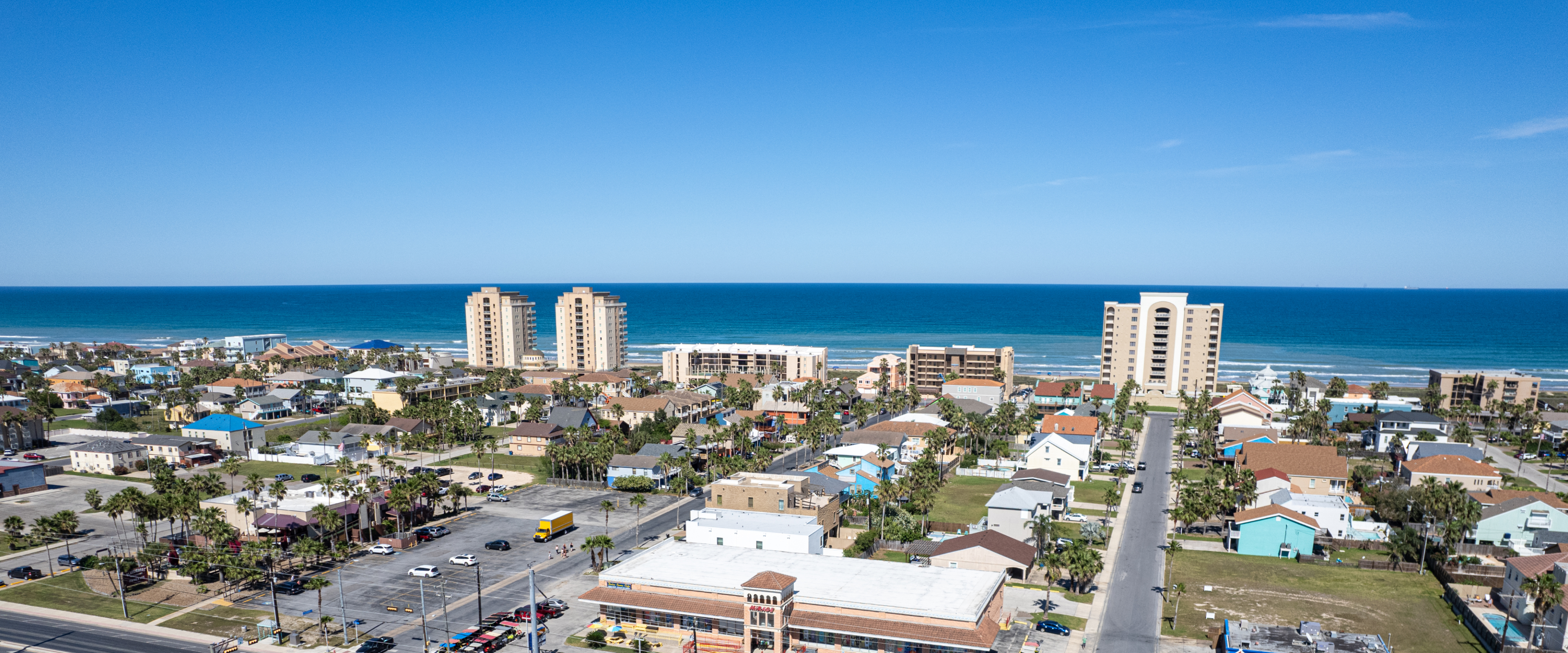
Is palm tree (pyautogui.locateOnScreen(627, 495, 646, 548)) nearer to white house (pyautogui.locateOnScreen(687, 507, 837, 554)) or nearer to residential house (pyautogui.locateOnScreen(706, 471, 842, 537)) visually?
white house (pyautogui.locateOnScreen(687, 507, 837, 554))

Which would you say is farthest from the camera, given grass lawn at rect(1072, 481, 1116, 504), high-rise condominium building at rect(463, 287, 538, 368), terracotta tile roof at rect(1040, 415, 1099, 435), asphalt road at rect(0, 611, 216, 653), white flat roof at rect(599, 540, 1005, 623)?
high-rise condominium building at rect(463, 287, 538, 368)

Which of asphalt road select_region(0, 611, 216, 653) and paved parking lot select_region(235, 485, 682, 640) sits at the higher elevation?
asphalt road select_region(0, 611, 216, 653)

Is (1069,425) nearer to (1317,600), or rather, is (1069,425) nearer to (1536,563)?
(1317,600)

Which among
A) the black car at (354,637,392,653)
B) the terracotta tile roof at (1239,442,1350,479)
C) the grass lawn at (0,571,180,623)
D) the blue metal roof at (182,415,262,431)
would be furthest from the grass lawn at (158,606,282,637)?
the terracotta tile roof at (1239,442,1350,479)

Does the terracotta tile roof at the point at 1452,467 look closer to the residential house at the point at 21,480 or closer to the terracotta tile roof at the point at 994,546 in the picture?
the terracotta tile roof at the point at 994,546

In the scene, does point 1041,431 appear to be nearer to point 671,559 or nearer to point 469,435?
point 671,559

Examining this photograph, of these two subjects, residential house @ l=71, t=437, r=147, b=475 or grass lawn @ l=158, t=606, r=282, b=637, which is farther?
residential house @ l=71, t=437, r=147, b=475

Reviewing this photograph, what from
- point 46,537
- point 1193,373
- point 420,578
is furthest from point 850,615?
point 1193,373
